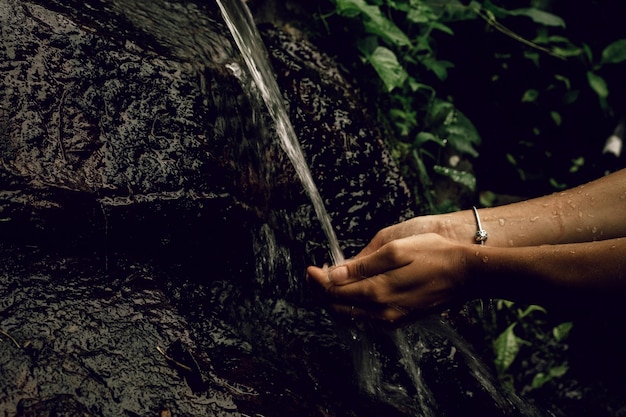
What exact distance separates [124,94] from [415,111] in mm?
2429

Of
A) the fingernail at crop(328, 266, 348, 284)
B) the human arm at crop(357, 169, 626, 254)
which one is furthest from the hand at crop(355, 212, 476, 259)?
the fingernail at crop(328, 266, 348, 284)

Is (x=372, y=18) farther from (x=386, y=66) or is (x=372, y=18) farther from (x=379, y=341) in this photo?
(x=379, y=341)

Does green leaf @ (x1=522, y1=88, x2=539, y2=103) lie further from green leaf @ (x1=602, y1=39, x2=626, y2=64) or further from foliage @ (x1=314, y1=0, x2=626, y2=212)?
green leaf @ (x1=602, y1=39, x2=626, y2=64)

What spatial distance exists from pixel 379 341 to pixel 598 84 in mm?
3613

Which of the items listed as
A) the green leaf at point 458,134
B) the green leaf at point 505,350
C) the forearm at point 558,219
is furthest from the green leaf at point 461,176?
the forearm at point 558,219

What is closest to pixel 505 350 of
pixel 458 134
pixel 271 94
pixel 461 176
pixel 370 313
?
pixel 461 176

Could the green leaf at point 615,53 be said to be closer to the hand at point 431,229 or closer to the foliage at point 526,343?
the foliage at point 526,343

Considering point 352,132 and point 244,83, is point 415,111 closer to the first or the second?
point 352,132

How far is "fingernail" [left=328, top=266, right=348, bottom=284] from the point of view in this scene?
1930 millimetres

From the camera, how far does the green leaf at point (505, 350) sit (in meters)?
3.56

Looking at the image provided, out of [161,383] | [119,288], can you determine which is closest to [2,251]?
[119,288]

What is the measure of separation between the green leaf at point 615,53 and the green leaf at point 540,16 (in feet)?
2.10

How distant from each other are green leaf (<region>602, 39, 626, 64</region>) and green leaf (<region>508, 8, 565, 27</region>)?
640 mm

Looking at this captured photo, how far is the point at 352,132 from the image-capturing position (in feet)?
8.98
